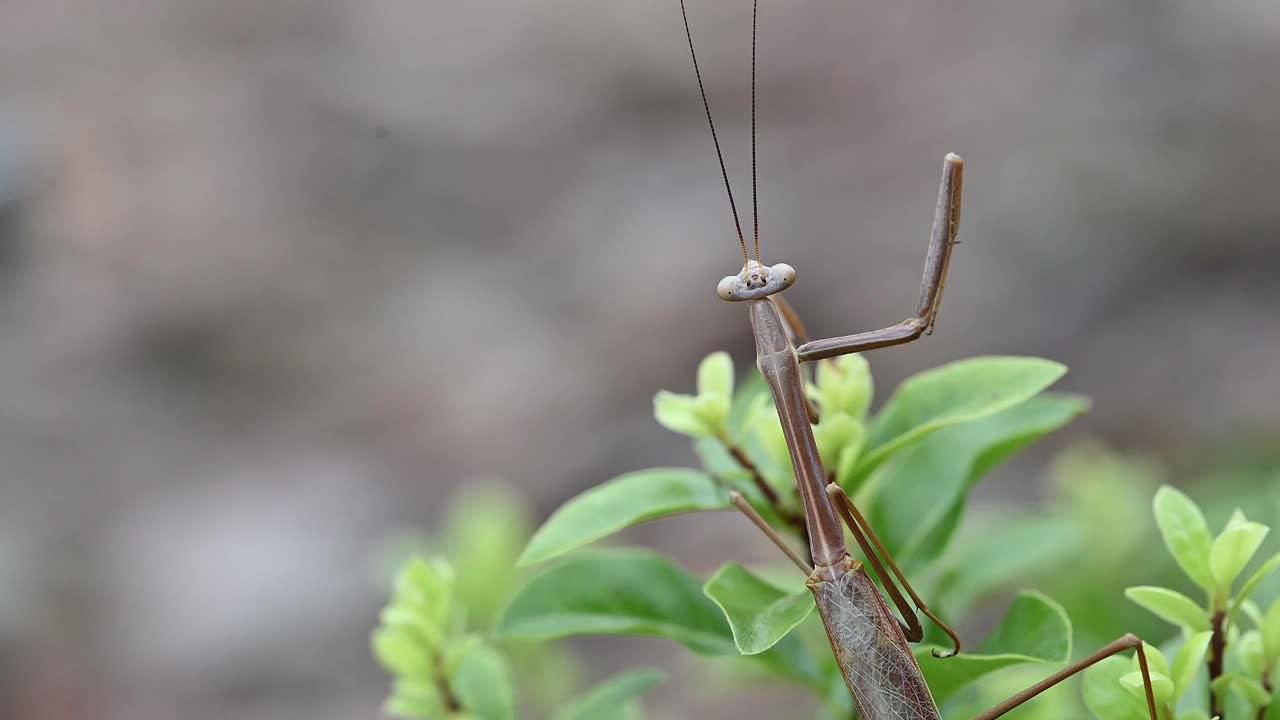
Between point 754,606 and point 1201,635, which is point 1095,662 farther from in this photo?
point 754,606

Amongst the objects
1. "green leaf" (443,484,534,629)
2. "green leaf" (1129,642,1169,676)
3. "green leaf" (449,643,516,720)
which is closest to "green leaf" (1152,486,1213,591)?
"green leaf" (1129,642,1169,676)

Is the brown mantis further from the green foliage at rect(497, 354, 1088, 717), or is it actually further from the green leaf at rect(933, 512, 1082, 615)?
the green leaf at rect(933, 512, 1082, 615)

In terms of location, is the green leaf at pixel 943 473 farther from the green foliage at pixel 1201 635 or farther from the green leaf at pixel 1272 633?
the green leaf at pixel 1272 633

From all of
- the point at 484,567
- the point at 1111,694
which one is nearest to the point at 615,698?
the point at 1111,694

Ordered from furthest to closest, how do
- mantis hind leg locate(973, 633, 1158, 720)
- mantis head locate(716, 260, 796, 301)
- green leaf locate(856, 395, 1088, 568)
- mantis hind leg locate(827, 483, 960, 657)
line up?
mantis head locate(716, 260, 796, 301) < green leaf locate(856, 395, 1088, 568) < mantis hind leg locate(827, 483, 960, 657) < mantis hind leg locate(973, 633, 1158, 720)

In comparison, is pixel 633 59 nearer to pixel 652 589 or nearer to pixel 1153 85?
pixel 1153 85

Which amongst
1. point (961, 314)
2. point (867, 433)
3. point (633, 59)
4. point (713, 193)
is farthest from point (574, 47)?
point (867, 433)

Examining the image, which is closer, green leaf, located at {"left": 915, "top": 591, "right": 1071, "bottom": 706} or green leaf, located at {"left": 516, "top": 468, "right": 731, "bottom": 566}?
green leaf, located at {"left": 915, "top": 591, "right": 1071, "bottom": 706}
